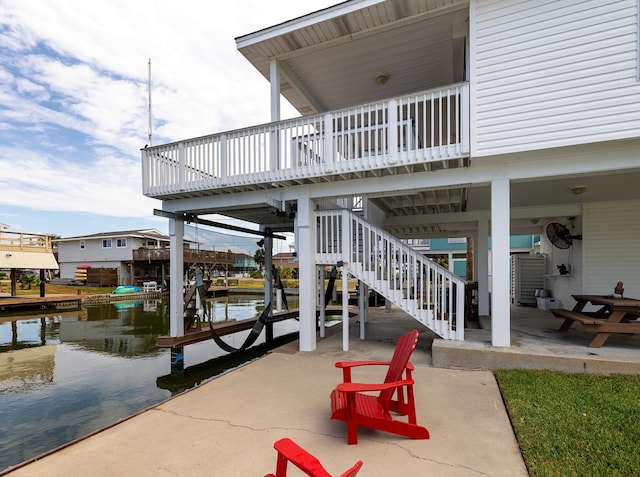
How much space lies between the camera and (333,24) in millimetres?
5367

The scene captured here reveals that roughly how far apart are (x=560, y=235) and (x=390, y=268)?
196 inches

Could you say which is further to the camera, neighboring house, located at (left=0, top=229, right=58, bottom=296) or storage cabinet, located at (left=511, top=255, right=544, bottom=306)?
neighboring house, located at (left=0, top=229, right=58, bottom=296)

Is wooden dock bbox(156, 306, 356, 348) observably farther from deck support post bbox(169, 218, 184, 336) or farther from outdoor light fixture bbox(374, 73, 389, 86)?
outdoor light fixture bbox(374, 73, 389, 86)

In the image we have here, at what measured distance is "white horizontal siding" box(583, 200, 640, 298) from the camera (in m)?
7.02

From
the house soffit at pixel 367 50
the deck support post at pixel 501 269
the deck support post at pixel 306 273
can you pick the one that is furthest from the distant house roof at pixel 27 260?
the deck support post at pixel 501 269

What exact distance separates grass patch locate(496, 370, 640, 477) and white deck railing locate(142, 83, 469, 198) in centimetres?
309

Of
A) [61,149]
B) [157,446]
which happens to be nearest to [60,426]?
[157,446]

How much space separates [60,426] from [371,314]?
7.95 m

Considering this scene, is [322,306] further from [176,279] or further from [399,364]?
[399,364]

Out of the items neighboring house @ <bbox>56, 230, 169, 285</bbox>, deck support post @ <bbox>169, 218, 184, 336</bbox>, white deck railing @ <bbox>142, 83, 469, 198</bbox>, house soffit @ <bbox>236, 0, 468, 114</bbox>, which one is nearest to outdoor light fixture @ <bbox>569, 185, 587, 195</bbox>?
white deck railing @ <bbox>142, 83, 469, 198</bbox>

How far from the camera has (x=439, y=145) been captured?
188 inches

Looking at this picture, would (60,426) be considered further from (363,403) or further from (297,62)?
(297,62)

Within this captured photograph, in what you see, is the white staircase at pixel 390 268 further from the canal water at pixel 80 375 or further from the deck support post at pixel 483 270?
the canal water at pixel 80 375

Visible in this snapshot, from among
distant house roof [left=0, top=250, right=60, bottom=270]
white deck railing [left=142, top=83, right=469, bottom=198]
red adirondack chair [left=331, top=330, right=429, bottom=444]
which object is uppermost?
white deck railing [left=142, top=83, right=469, bottom=198]
